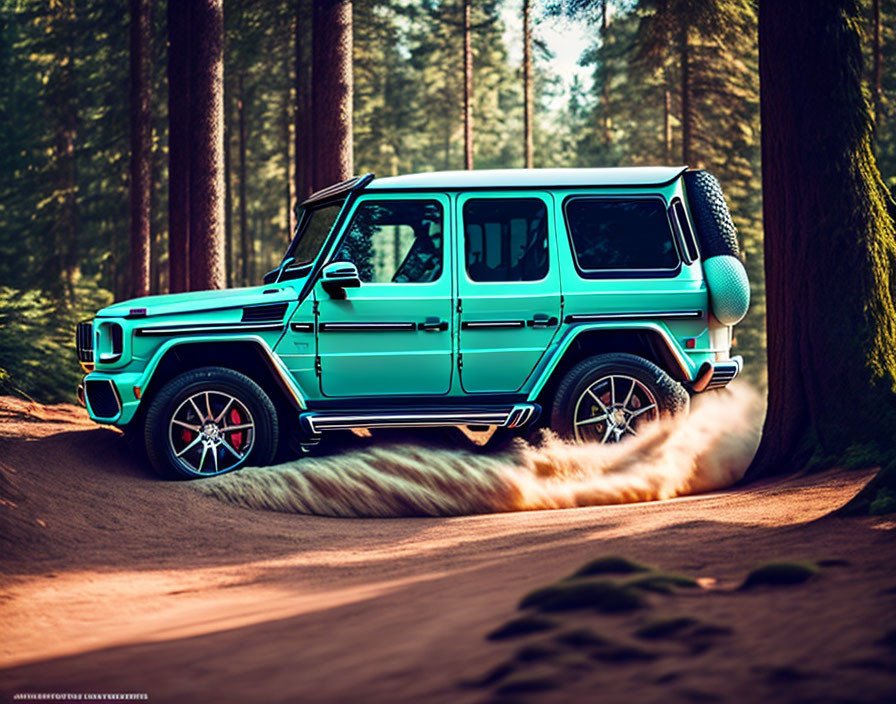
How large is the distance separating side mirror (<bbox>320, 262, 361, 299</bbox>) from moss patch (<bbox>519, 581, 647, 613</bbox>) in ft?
13.0

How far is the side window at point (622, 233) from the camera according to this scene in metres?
7.91

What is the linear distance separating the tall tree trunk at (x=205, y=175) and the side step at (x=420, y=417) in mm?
6671

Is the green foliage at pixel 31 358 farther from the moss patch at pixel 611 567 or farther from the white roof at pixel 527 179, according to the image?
the moss patch at pixel 611 567

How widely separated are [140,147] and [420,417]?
49.0 feet

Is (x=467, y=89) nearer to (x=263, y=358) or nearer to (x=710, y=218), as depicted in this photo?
(x=710, y=218)

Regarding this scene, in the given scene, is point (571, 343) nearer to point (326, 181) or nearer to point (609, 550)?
point (609, 550)

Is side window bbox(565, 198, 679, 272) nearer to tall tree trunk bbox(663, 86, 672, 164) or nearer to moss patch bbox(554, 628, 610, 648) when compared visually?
moss patch bbox(554, 628, 610, 648)

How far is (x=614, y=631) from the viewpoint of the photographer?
349cm

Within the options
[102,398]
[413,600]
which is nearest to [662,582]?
[413,600]

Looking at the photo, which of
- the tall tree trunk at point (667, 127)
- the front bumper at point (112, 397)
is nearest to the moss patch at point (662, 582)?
the front bumper at point (112, 397)

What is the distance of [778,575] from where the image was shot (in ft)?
13.6

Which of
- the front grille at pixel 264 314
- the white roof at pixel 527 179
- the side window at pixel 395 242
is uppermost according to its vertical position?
the white roof at pixel 527 179

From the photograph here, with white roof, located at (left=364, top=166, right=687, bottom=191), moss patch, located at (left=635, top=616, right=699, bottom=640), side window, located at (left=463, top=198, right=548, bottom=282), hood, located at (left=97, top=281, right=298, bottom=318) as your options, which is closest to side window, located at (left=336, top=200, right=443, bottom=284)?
white roof, located at (left=364, top=166, right=687, bottom=191)

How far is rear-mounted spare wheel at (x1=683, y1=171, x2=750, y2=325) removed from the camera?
786 cm
